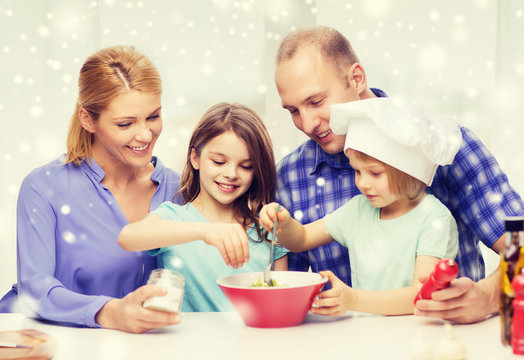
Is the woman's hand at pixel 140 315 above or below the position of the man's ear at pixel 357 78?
below

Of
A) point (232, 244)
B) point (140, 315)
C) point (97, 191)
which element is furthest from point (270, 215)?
point (97, 191)

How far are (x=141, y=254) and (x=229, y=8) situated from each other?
53.2 inches

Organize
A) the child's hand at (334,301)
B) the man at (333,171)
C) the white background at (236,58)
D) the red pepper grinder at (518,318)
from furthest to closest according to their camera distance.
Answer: the white background at (236,58) < the man at (333,171) < the child's hand at (334,301) < the red pepper grinder at (518,318)

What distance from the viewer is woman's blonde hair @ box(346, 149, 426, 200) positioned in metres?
1.35

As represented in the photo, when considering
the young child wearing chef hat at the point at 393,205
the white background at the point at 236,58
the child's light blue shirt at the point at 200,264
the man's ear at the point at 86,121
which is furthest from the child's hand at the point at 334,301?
the white background at the point at 236,58

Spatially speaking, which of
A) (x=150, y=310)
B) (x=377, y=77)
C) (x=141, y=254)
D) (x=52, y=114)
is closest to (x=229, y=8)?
(x=377, y=77)

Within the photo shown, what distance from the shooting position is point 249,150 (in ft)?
5.23

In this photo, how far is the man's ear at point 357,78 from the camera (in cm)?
171

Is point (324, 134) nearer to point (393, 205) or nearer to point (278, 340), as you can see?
point (393, 205)

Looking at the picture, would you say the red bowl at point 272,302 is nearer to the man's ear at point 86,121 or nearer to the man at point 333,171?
the man at point 333,171

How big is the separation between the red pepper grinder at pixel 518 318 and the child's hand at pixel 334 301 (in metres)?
0.33

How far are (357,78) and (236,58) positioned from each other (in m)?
1.00

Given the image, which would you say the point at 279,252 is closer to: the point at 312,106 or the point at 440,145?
the point at 312,106

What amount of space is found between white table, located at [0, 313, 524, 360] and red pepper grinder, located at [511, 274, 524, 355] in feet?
0.06
